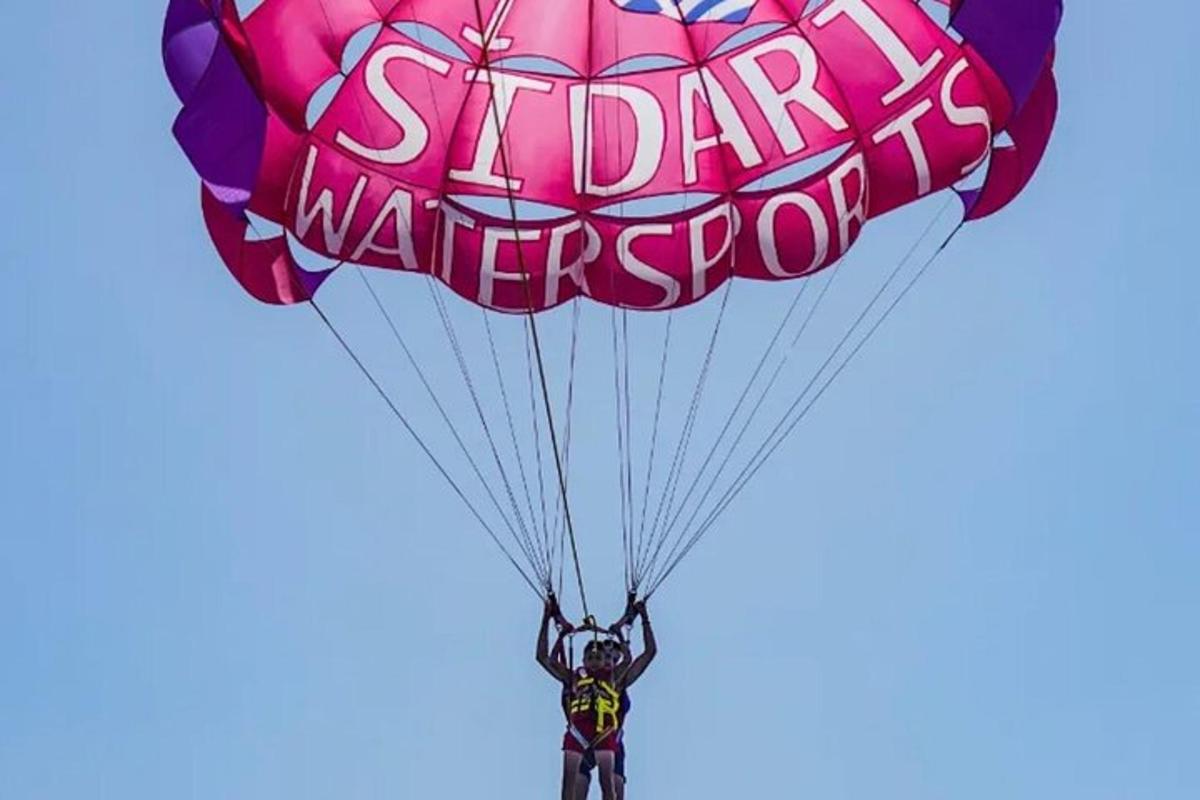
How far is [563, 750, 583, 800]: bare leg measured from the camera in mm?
15672

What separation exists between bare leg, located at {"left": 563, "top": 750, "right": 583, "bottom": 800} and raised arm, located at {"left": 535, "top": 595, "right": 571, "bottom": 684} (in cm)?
45

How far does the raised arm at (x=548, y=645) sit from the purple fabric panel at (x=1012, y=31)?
4.15 metres

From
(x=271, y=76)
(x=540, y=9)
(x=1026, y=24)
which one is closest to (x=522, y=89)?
(x=540, y=9)

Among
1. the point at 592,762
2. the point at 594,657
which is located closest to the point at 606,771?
the point at 592,762

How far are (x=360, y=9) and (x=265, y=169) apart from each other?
116 centimetres

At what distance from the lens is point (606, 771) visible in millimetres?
15641

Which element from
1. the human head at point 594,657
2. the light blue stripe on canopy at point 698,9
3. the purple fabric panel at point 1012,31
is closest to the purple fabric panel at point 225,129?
the light blue stripe on canopy at point 698,9

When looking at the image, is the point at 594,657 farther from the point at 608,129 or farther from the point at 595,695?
the point at 608,129

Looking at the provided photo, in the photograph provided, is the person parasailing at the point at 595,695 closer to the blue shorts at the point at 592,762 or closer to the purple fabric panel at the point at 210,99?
the blue shorts at the point at 592,762

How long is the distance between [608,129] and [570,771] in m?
4.10

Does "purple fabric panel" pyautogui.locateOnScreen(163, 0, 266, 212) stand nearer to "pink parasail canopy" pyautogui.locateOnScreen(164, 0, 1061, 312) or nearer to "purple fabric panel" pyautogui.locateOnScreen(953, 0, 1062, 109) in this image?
"pink parasail canopy" pyautogui.locateOnScreen(164, 0, 1061, 312)

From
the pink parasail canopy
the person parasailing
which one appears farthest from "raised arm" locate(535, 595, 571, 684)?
the pink parasail canopy

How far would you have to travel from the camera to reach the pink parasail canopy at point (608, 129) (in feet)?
55.2

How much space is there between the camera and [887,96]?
16812 mm
